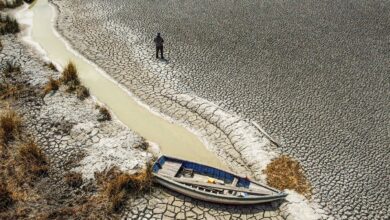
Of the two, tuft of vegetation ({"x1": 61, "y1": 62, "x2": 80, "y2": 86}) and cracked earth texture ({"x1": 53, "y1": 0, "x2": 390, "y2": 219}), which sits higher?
cracked earth texture ({"x1": 53, "y1": 0, "x2": 390, "y2": 219})

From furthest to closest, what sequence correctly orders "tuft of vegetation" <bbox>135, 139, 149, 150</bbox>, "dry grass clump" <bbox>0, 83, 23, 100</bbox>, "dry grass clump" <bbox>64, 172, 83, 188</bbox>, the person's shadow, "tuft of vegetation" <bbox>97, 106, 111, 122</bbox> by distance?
the person's shadow → "dry grass clump" <bbox>0, 83, 23, 100</bbox> → "tuft of vegetation" <bbox>97, 106, 111, 122</bbox> → "tuft of vegetation" <bbox>135, 139, 149, 150</bbox> → "dry grass clump" <bbox>64, 172, 83, 188</bbox>

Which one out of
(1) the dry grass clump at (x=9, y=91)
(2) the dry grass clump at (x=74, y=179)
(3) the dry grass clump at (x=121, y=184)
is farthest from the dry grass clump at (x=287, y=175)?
(1) the dry grass clump at (x=9, y=91)

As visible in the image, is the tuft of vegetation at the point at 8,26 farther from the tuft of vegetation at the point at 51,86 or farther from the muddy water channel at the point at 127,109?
the tuft of vegetation at the point at 51,86

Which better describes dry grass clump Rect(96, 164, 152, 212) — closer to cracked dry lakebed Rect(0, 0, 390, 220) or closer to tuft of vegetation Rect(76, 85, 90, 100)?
cracked dry lakebed Rect(0, 0, 390, 220)

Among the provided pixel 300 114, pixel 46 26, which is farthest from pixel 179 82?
pixel 46 26

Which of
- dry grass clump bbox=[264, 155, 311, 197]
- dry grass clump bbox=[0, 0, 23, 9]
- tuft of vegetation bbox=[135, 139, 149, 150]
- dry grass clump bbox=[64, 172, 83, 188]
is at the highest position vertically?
dry grass clump bbox=[0, 0, 23, 9]

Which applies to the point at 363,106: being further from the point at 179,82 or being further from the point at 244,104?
the point at 179,82

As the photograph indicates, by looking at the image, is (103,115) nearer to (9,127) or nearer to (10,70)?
(9,127)

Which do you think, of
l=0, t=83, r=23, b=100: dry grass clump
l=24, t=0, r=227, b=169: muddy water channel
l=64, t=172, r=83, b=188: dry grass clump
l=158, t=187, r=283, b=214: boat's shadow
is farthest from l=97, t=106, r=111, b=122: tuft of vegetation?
l=158, t=187, r=283, b=214: boat's shadow
